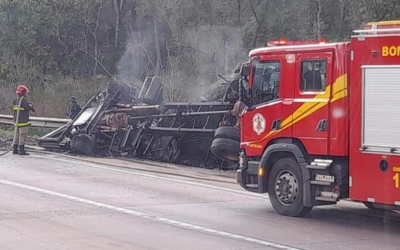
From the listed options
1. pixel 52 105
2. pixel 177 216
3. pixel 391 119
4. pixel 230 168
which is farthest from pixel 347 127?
pixel 52 105

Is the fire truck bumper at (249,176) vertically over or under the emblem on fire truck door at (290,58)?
under

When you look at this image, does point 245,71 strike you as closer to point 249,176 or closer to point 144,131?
point 249,176

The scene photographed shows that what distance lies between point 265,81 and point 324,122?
4.77 feet

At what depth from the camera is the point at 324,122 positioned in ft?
37.5

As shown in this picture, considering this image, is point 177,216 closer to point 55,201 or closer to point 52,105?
point 55,201

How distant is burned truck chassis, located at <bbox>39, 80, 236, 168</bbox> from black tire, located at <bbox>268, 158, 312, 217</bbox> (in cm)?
656

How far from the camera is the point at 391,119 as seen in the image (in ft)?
34.7

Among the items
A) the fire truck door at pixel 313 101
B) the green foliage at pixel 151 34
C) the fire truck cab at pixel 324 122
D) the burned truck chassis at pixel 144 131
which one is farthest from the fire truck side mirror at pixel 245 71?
the green foliage at pixel 151 34

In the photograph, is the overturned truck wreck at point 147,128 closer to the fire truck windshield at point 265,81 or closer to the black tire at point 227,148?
the black tire at point 227,148

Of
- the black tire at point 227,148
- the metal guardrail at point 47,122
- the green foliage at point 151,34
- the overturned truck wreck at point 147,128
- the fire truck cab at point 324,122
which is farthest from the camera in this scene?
the green foliage at point 151,34

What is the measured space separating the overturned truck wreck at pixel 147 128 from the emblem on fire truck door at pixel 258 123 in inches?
226

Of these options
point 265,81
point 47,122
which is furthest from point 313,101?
point 47,122

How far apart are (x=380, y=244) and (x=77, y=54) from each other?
122ft

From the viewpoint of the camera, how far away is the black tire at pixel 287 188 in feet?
38.8
